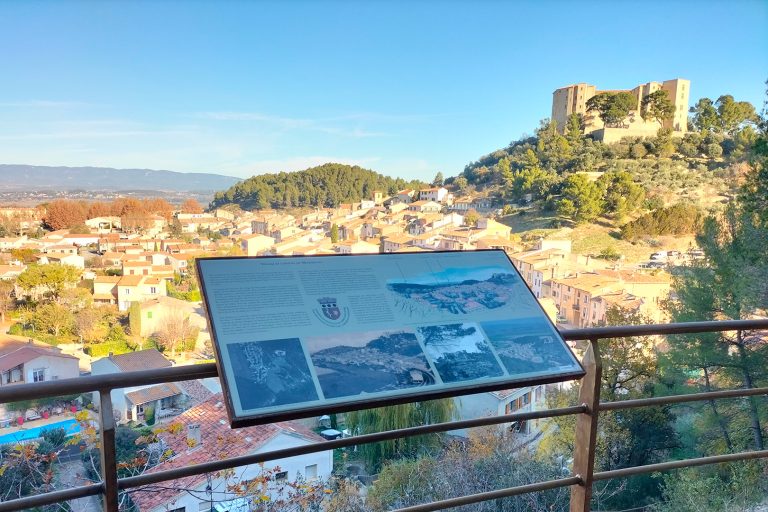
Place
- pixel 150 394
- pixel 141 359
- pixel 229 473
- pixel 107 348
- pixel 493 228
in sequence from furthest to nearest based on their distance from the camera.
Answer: pixel 493 228 < pixel 107 348 < pixel 141 359 < pixel 150 394 < pixel 229 473

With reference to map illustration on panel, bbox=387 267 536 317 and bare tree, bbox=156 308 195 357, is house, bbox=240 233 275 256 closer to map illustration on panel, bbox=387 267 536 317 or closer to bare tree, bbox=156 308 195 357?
bare tree, bbox=156 308 195 357

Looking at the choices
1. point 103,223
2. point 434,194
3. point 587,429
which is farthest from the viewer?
point 434,194

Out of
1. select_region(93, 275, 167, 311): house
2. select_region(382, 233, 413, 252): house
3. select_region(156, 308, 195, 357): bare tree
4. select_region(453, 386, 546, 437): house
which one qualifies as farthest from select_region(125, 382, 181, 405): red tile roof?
select_region(382, 233, 413, 252): house

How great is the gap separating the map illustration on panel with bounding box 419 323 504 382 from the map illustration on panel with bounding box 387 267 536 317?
4 cm

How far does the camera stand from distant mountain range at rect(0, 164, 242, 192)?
37.0m

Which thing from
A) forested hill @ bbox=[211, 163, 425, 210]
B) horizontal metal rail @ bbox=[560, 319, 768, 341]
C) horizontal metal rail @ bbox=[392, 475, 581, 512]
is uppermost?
forested hill @ bbox=[211, 163, 425, 210]

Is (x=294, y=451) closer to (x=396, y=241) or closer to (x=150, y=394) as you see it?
(x=150, y=394)

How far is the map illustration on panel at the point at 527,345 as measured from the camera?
42.0 inches

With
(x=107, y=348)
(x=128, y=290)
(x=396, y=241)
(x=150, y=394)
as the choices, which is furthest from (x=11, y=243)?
(x=150, y=394)

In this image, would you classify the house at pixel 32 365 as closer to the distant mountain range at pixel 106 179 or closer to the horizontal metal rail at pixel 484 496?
the horizontal metal rail at pixel 484 496

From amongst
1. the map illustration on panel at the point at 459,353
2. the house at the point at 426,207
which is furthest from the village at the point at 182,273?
the map illustration on panel at the point at 459,353

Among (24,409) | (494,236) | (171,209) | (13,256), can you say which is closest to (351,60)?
(171,209)

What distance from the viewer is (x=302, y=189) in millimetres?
36500

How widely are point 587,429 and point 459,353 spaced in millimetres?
407
